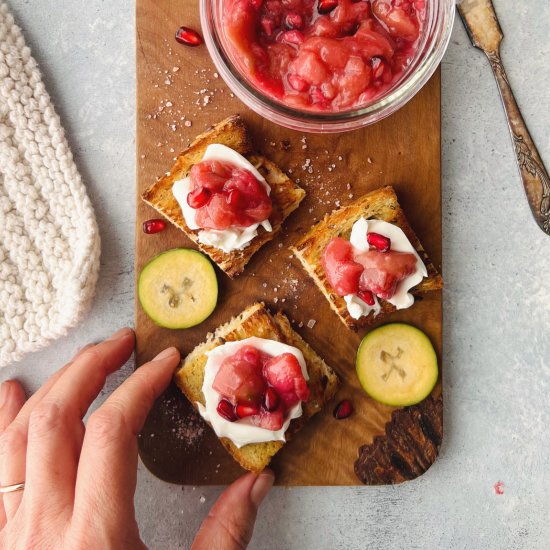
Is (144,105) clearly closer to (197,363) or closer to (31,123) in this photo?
(31,123)

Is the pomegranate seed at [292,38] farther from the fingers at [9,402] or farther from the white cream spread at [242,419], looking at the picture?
the fingers at [9,402]

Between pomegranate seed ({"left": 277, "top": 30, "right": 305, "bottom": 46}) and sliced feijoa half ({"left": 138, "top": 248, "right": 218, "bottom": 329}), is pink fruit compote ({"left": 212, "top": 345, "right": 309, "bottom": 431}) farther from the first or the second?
pomegranate seed ({"left": 277, "top": 30, "right": 305, "bottom": 46})

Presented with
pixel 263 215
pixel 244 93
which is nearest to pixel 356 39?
pixel 244 93

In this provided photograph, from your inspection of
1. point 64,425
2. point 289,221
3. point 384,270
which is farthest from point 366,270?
point 64,425

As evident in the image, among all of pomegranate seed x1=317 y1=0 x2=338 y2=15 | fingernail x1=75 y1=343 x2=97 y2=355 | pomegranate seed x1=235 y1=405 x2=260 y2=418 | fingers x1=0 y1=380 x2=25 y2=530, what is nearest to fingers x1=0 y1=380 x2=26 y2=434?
fingers x1=0 y1=380 x2=25 y2=530

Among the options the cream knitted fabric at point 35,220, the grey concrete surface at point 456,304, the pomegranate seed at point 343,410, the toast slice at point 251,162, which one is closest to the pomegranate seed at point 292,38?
the toast slice at point 251,162

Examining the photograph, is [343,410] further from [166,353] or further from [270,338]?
[166,353]
